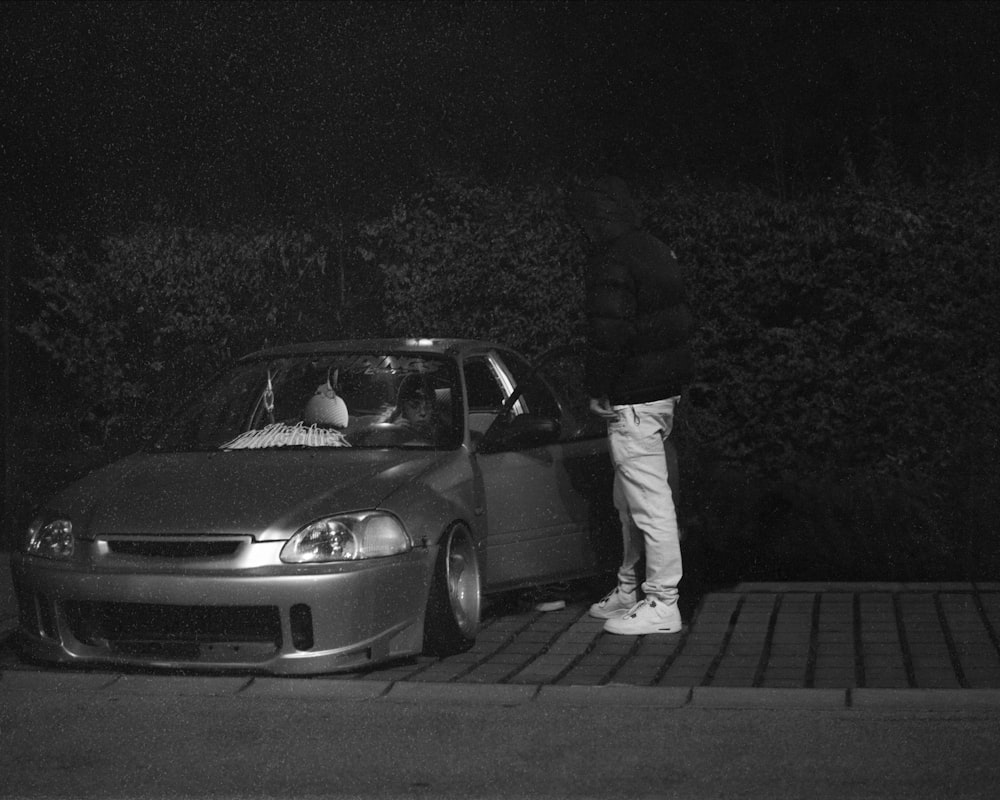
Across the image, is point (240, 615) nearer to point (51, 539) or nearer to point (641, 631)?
point (51, 539)

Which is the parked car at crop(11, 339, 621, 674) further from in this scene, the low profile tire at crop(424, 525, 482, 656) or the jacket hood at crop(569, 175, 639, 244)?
the jacket hood at crop(569, 175, 639, 244)

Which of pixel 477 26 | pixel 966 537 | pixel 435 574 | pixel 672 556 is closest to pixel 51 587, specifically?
pixel 435 574

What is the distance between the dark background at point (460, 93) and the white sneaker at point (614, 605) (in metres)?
6.61

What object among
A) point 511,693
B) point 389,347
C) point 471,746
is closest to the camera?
point 471,746

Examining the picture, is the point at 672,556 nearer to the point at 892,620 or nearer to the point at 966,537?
the point at 892,620

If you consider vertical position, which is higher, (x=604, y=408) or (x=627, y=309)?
(x=627, y=309)

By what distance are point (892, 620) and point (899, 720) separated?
6.93 ft

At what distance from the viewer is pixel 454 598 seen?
757 centimetres

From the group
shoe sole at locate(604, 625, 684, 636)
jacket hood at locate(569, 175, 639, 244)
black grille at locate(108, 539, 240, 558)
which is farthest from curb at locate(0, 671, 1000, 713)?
jacket hood at locate(569, 175, 639, 244)

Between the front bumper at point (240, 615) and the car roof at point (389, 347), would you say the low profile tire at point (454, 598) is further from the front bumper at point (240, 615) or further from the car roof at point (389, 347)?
the car roof at point (389, 347)

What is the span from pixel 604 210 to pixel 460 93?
306 inches

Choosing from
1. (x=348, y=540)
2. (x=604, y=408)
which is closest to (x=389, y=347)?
(x=604, y=408)

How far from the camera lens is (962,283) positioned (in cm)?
1200

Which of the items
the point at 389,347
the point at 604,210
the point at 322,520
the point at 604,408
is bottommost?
the point at 322,520
